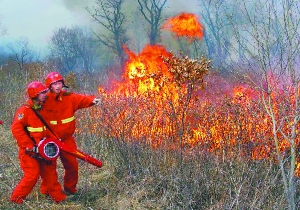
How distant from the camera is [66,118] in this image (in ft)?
17.6

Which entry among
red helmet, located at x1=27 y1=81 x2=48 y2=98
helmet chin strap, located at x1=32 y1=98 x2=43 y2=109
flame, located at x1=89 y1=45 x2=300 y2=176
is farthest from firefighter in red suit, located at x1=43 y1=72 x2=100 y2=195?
flame, located at x1=89 y1=45 x2=300 y2=176

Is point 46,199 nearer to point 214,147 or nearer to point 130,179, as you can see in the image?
point 130,179

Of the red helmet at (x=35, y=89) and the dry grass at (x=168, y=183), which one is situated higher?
the red helmet at (x=35, y=89)

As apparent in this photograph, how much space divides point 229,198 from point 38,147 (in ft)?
8.47

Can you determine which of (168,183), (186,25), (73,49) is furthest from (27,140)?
(73,49)

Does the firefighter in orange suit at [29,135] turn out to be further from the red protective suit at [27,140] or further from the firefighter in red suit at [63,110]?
the firefighter in red suit at [63,110]

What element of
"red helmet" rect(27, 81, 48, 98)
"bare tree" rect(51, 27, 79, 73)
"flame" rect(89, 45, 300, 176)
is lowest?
"flame" rect(89, 45, 300, 176)

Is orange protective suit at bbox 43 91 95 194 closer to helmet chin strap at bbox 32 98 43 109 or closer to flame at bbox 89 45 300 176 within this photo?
helmet chin strap at bbox 32 98 43 109

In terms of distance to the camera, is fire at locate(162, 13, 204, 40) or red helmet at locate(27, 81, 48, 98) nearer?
red helmet at locate(27, 81, 48, 98)

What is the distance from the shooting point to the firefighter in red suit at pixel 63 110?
528 cm

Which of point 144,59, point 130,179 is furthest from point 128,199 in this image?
point 144,59

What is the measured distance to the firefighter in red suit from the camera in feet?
17.3

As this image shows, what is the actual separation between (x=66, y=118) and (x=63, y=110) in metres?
0.12

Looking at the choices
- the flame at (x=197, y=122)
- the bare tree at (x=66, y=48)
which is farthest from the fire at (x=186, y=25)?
the bare tree at (x=66, y=48)
